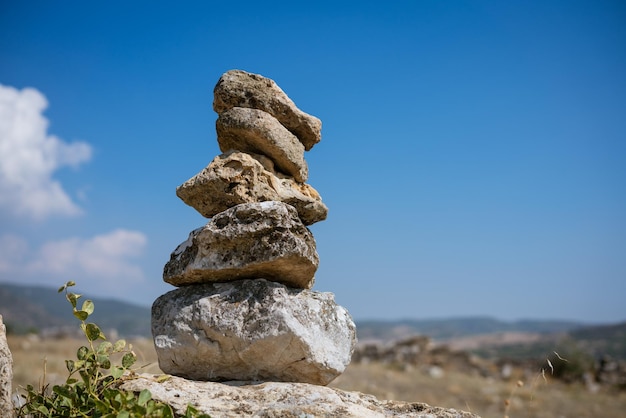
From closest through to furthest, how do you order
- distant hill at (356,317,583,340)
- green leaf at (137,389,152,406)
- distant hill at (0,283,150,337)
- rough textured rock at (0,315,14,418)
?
green leaf at (137,389,152,406) < rough textured rock at (0,315,14,418) < distant hill at (0,283,150,337) < distant hill at (356,317,583,340)

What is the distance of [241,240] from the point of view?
416 centimetres

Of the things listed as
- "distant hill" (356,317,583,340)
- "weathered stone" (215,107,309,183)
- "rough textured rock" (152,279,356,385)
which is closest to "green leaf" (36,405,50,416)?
"rough textured rock" (152,279,356,385)

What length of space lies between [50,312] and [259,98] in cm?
7176

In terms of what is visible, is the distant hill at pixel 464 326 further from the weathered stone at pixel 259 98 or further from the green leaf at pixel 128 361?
the green leaf at pixel 128 361

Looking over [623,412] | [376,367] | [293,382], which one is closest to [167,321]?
[293,382]

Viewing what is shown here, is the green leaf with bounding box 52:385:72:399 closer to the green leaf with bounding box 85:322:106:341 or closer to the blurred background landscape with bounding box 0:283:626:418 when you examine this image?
the green leaf with bounding box 85:322:106:341

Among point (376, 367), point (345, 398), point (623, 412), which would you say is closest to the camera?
point (345, 398)

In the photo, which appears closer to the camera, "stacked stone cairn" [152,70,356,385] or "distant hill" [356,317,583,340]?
"stacked stone cairn" [152,70,356,385]

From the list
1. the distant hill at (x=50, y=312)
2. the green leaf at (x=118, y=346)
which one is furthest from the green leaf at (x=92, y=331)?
the distant hill at (x=50, y=312)

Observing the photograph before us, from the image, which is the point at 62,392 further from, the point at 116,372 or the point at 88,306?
the point at 88,306

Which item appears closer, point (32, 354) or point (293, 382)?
point (293, 382)

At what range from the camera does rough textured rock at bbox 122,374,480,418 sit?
3.46 m

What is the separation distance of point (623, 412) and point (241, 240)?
1470cm

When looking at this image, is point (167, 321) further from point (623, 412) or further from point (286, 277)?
point (623, 412)
